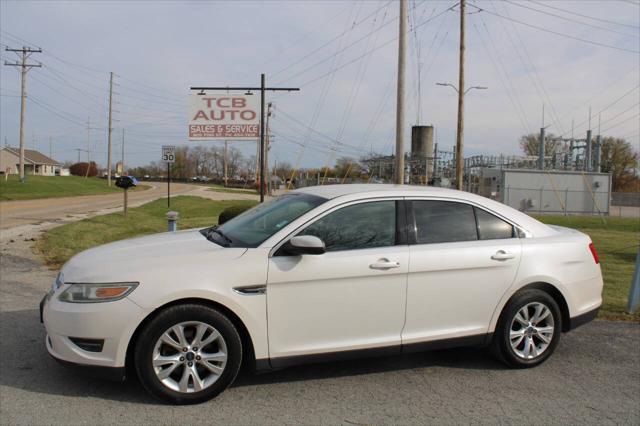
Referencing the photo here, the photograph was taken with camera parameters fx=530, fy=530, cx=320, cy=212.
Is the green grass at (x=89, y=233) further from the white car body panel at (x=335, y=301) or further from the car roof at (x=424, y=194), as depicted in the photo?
the white car body panel at (x=335, y=301)

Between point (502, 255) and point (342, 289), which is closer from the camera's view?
point (342, 289)

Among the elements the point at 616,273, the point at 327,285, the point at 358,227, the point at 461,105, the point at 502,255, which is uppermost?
the point at 461,105

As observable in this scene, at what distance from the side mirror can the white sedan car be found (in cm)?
1

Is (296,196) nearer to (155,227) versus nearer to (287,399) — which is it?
(287,399)

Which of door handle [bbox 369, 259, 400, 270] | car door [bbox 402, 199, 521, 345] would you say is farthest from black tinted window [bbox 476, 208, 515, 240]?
door handle [bbox 369, 259, 400, 270]

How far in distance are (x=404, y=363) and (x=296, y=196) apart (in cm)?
177

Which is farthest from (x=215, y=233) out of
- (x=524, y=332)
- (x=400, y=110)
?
(x=400, y=110)

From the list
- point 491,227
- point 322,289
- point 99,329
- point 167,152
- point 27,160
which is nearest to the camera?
point 99,329

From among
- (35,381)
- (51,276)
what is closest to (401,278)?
(35,381)

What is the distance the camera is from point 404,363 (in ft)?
15.3

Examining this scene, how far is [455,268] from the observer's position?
433 centimetres

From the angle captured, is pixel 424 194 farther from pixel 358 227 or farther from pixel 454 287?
pixel 454 287

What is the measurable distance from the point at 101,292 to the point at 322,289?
1.55m

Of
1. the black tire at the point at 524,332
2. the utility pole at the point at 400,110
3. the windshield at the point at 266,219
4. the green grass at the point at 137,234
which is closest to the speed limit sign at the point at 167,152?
the green grass at the point at 137,234
